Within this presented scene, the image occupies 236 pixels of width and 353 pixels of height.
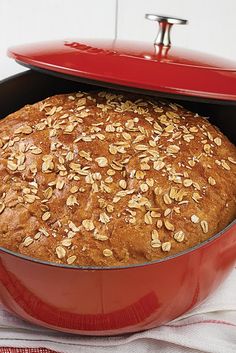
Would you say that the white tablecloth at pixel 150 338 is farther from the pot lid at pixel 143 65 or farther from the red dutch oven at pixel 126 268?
the pot lid at pixel 143 65

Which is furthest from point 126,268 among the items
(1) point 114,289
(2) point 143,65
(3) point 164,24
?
(3) point 164,24

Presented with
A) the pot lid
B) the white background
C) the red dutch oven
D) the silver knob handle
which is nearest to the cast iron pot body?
the red dutch oven

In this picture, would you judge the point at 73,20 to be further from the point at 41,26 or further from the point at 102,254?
the point at 102,254

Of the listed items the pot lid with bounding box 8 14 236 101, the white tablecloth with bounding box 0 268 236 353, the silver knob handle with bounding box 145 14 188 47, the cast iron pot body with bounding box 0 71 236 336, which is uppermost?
the silver knob handle with bounding box 145 14 188 47

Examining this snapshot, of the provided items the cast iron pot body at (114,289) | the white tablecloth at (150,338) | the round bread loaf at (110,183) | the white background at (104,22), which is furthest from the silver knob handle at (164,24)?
the white background at (104,22)

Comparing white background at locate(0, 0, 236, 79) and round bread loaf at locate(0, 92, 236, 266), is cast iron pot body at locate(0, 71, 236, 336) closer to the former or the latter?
round bread loaf at locate(0, 92, 236, 266)

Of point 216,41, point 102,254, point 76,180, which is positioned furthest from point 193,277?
point 216,41
